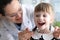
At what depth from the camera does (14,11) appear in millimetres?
1340

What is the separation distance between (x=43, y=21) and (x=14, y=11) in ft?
0.46

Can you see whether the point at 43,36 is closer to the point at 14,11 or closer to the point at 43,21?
the point at 43,21

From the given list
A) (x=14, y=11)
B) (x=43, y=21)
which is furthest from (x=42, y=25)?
(x=14, y=11)

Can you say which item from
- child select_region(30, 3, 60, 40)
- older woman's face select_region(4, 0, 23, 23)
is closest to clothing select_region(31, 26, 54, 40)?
child select_region(30, 3, 60, 40)

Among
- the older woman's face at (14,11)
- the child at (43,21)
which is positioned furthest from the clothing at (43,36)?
the older woman's face at (14,11)

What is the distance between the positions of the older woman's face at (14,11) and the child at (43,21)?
0.08 metres

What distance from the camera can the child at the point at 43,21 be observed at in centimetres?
130

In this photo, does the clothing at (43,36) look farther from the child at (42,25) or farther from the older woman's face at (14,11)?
the older woman's face at (14,11)

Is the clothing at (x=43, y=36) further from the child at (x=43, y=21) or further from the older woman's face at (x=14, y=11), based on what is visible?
the older woman's face at (x=14, y=11)

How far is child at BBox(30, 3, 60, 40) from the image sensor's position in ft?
4.27

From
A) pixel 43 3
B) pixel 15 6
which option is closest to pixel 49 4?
pixel 43 3

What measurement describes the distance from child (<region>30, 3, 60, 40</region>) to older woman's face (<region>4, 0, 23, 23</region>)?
77mm

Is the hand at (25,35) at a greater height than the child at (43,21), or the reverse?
the child at (43,21)

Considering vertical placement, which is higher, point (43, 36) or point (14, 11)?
point (14, 11)
